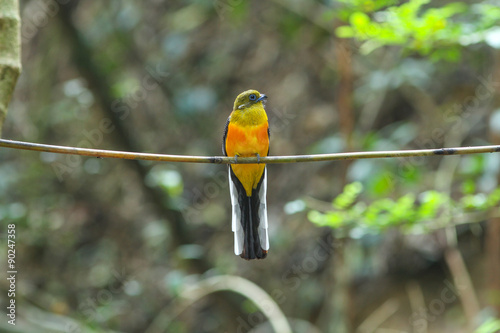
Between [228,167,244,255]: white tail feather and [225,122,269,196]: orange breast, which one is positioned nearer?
[228,167,244,255]: white tail feather

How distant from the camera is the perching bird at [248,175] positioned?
3.13 m

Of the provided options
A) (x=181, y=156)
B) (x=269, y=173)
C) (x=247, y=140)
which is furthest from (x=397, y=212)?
(x=269, y=173)

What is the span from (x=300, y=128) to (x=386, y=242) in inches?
86.8

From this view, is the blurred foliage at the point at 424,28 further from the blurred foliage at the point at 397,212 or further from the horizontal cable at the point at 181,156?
the horizontal cable at the point at 181,156

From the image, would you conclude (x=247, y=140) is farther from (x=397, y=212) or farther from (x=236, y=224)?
(x=397, y=212)

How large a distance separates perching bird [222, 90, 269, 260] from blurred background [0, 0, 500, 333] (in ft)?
0.99

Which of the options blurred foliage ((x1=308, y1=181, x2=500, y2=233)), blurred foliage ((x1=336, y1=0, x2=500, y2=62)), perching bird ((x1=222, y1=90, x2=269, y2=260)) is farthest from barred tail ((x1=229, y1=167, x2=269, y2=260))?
blurred foliage ((x1=336, y1=0, x2=500, y2=62))

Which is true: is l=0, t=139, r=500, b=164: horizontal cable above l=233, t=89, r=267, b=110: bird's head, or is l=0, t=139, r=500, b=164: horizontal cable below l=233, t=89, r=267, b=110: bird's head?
below

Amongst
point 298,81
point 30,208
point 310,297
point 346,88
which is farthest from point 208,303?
point 346,88

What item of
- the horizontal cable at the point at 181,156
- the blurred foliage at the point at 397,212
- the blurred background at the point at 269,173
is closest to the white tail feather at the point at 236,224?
the blurred background at the point at 269,173

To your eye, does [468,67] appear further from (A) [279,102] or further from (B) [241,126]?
(B) [241,126]

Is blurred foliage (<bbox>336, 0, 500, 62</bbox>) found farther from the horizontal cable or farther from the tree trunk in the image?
the tree trunk

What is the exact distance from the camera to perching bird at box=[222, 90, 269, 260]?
313 cm

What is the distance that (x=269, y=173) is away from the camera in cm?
736
